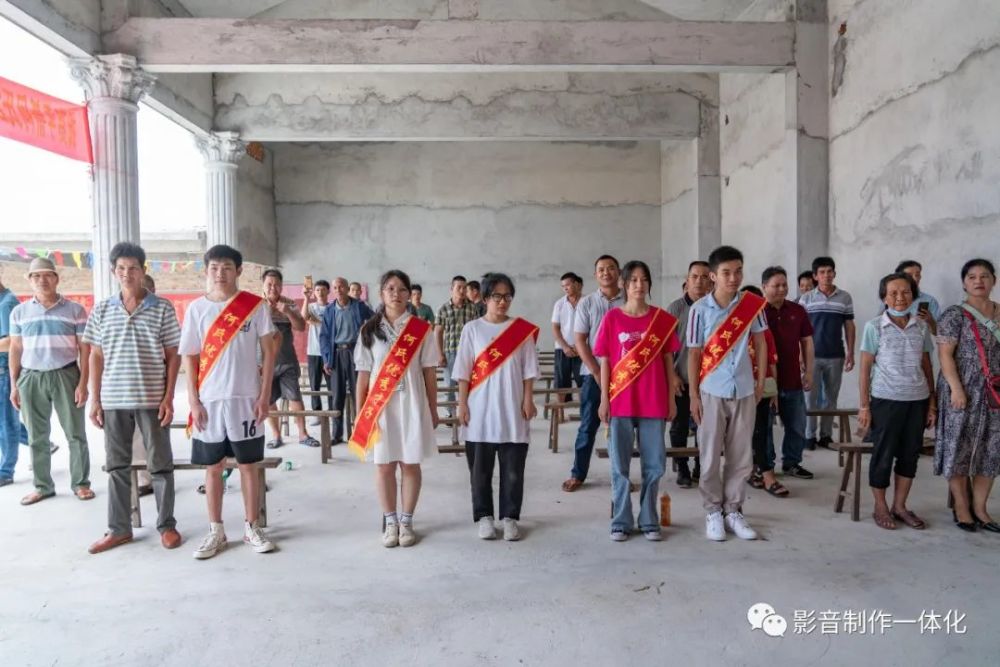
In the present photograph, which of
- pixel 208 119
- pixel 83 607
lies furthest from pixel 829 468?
pixel 208 119

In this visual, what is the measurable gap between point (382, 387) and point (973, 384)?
120 inches

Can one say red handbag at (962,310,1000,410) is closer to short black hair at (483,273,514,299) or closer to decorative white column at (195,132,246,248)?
short black hair at (483,273,514,299)

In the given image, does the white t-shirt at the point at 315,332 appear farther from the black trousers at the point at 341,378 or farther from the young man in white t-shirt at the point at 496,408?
the young man in white t-shirt at the point at 496,408

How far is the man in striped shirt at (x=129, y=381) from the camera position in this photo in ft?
10.7

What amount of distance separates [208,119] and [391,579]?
28.5ft

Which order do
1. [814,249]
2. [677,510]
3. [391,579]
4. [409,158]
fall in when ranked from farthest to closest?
[409,158], [814,249], [677,510], [391,579]

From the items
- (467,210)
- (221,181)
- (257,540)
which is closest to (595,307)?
(257,540)

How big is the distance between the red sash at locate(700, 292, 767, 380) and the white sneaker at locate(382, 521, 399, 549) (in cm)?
180

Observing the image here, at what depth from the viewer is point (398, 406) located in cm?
326

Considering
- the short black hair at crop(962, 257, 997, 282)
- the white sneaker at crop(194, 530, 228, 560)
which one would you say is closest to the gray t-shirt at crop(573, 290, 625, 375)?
the short black hair at crop(962, 257, 997, 282)

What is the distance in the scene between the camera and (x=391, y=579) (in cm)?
292

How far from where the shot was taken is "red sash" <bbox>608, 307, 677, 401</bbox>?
3.25 metres

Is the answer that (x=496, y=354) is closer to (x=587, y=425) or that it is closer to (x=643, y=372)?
(x=643, y=372)

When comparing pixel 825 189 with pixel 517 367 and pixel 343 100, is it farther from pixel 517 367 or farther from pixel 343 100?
pixel 343 100
